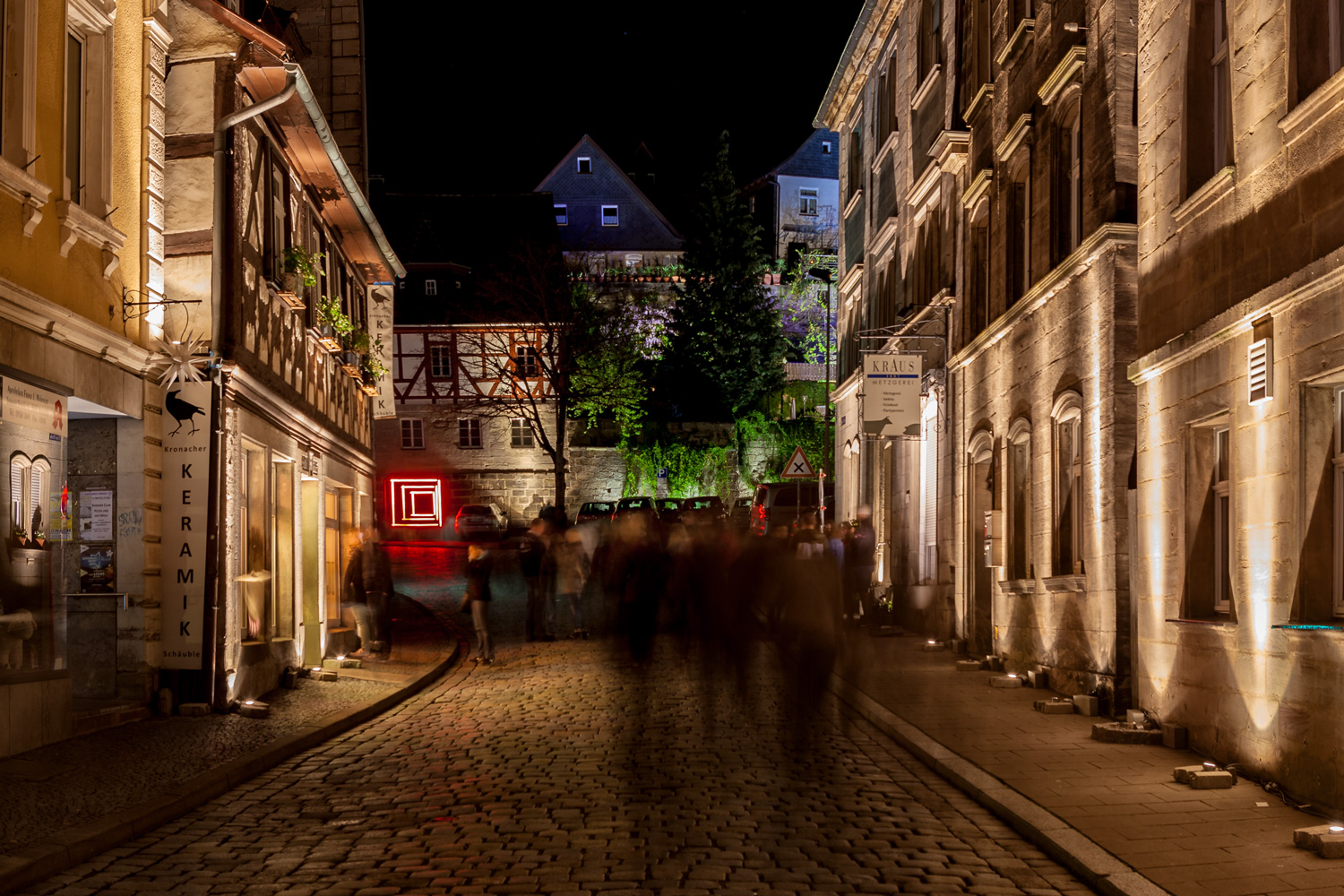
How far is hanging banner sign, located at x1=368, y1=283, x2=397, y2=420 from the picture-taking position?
88.1 feet

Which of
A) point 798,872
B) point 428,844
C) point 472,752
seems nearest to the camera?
point 798,872

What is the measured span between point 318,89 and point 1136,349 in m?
16.7

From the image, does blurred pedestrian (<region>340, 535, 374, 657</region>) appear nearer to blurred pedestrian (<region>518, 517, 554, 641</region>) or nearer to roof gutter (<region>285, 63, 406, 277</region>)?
blurred pedestrian (<region>518, 517, 554, 641</region>)

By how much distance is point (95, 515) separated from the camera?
1261 cm

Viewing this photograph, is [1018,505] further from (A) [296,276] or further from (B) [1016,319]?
(A) [296,276]

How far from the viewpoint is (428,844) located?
7.66 metres

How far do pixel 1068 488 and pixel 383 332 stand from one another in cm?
1590

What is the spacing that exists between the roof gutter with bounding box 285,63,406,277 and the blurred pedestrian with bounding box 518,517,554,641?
5.44m

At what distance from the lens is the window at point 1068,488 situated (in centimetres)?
1446

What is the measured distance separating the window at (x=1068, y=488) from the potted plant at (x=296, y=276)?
893cm

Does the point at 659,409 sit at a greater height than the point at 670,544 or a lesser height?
greater

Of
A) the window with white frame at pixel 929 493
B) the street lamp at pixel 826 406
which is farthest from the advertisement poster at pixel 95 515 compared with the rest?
the street lamp at pixel 826 406

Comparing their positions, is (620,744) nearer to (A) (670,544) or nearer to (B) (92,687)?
(A) (670,544)

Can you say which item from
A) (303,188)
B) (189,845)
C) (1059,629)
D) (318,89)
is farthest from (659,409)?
(189,845)
